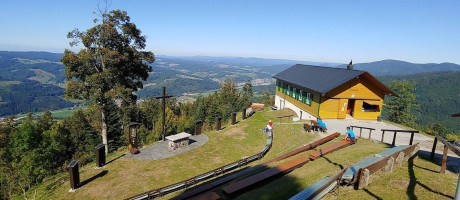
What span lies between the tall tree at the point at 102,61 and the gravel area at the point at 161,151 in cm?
532

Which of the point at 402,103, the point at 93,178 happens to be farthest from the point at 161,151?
the point at 402,103

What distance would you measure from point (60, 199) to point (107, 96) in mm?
10186

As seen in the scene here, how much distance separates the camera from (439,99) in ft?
490

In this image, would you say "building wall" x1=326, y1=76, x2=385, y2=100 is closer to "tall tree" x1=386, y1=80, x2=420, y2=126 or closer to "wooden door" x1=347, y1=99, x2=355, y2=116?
"wooden door" x1=347, y1=99, x2=355, y2=116

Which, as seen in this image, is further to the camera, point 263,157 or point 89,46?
point 89,46

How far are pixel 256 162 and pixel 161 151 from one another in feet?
24.7

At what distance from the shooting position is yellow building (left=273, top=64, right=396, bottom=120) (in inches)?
1015

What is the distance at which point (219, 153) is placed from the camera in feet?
60.8

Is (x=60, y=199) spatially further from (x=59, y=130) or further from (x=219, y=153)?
(x=59, y=130)

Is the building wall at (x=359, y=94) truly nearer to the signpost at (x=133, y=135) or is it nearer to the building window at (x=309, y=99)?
the building window at (x=309, y=99)

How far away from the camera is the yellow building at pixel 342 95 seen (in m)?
25.8

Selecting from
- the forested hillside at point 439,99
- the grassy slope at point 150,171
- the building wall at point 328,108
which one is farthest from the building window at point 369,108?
the forested hillside at point 439,99

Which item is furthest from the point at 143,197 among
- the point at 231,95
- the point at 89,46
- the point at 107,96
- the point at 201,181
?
the point at 231,95

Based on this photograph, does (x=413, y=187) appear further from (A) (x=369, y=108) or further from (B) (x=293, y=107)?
(B) (x=293, y=107)
